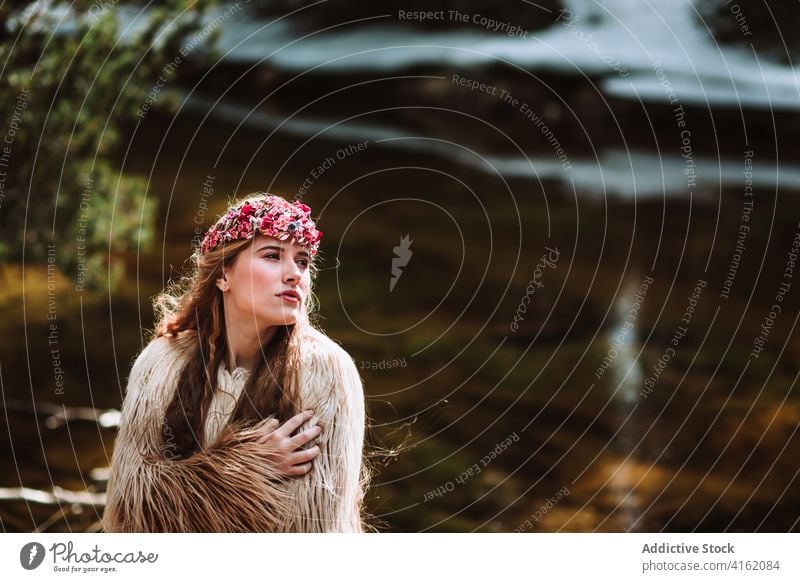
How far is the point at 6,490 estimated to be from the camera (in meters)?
2.67

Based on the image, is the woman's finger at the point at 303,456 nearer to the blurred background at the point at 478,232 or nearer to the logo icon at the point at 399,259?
the blurred background at the point at 478,232

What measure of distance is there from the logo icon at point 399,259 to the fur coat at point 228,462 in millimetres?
840

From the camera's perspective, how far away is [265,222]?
183 cm

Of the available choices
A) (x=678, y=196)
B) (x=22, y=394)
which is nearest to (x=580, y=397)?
(x=678, y=196)

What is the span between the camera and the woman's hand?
Answer: 180 centimetres

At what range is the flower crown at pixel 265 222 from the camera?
1.83 metres

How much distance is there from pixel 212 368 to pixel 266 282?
224 mm

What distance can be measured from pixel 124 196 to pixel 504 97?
1.25 m
